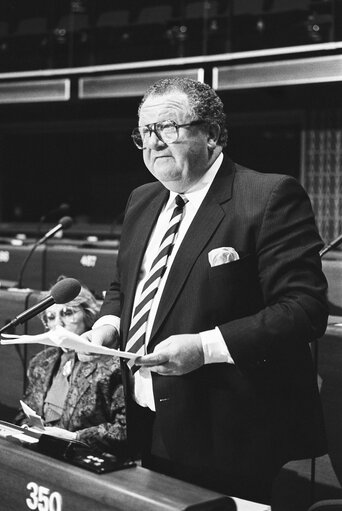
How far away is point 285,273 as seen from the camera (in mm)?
1320

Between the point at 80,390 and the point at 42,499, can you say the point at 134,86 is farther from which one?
the point at 42,499

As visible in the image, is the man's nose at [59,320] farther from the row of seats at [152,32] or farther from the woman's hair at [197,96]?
the row of seats at [152,32]

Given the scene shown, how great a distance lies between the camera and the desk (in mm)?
1004

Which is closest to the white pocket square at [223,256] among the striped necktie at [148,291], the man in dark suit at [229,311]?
the man in dark suit at [229,311]

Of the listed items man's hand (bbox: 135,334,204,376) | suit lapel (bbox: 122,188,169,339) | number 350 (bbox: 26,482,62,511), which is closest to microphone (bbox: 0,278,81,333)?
suit lapel (bbox: 122,188,169,339)

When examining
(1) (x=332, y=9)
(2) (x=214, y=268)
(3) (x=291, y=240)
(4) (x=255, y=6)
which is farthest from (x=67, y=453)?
(4) (x=255, y=6)

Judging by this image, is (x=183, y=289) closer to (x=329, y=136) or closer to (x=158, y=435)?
(x=158, y=435)

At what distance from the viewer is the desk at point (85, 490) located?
100cm

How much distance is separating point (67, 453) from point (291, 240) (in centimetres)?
54

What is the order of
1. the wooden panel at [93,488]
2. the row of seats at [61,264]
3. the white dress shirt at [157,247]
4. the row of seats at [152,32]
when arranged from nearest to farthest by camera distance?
the wooden panel at [93,488]
the white dress shirt at [157,247]
the row of seats at [61,264]
the row of seats at [152,32]

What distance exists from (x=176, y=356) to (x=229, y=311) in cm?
16

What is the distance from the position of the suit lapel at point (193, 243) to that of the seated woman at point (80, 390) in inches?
29.5

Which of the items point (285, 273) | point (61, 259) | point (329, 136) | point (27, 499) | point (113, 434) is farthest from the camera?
point (329, 136)

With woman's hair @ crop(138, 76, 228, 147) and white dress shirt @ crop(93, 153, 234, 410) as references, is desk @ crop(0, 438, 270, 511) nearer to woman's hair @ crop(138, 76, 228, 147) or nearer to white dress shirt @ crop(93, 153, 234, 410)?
white dress shirt @ crop(93, 153, 234, 410)
